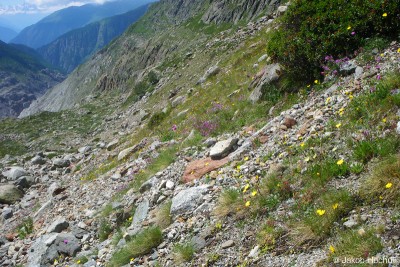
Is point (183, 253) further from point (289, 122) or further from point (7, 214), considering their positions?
point (7, 214)

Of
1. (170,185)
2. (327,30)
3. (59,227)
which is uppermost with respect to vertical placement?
(327,30)

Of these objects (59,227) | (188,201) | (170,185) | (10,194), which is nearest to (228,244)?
(188,201)

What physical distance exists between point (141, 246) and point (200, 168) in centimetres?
298

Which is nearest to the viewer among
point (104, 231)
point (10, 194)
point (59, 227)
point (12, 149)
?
point (104, 231)

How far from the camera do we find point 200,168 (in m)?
9.57

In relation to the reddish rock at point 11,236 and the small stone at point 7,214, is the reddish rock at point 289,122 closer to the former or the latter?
the reddish rock at point 11,236

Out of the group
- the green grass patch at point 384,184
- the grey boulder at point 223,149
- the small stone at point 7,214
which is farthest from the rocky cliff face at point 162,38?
the green grass patch at point 384,184

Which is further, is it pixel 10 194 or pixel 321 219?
pixel 10 194

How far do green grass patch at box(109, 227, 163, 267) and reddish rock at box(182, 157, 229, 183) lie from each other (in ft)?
7.33

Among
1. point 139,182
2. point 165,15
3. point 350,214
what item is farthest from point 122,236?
point 165,15

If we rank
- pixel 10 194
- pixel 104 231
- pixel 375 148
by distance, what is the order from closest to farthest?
pixel 375 148 < pixel 104 231 < pixel 10 194

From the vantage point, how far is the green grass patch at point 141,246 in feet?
24.2

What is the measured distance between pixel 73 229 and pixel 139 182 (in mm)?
2851

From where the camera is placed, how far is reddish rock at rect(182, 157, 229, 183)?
9203 millimetres
